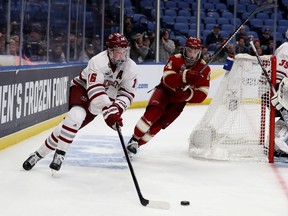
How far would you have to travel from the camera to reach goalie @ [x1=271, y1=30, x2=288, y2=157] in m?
4.94

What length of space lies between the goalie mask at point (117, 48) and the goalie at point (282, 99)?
137 cm

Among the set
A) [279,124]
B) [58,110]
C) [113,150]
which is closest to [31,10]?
[58,110]

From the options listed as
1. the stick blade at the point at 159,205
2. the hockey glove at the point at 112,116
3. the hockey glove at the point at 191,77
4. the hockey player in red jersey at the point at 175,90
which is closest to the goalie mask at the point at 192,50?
the hockey player in red jersey at the point at 175,90

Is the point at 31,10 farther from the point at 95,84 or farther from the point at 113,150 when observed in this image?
the point at 95,84

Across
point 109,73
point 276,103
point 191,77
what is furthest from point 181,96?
point 109,73

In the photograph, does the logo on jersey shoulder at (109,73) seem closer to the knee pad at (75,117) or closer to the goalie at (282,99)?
the knee pad at (75,117)

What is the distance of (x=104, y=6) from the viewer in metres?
9.46

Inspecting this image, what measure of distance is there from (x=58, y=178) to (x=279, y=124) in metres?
2.02

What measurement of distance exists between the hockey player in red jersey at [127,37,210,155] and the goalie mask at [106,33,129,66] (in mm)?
692

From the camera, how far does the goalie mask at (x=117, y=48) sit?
4.11 meters

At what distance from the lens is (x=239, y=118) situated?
5.21 metres

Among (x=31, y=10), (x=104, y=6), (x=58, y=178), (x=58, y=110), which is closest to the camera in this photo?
(x=58, y=178)

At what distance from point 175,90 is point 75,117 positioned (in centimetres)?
109

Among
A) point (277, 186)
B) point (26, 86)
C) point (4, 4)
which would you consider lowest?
point (277, 186)
